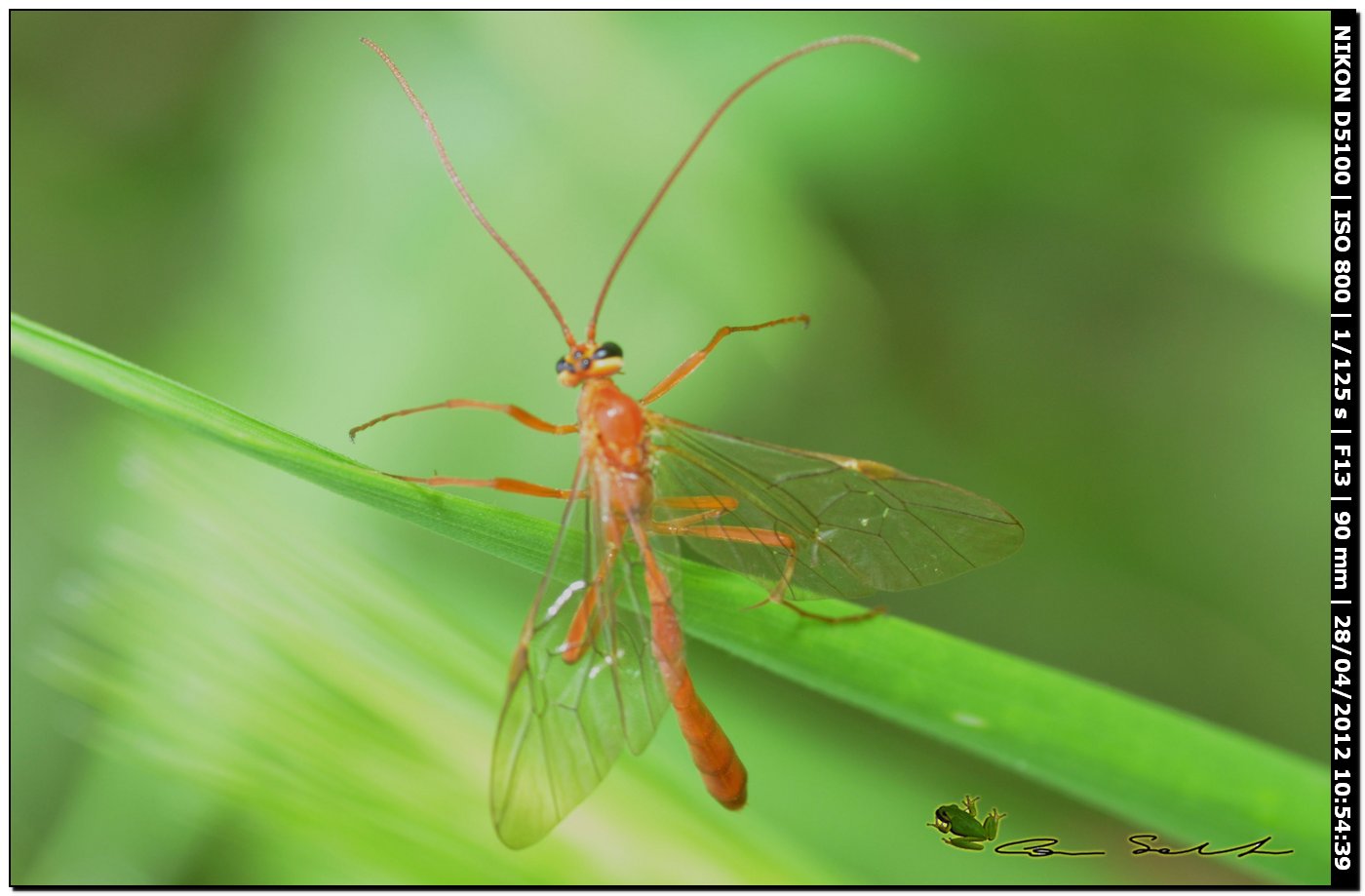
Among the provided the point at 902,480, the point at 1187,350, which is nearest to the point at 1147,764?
the point at 902,480

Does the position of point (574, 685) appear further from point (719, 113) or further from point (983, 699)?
point (719, 113)

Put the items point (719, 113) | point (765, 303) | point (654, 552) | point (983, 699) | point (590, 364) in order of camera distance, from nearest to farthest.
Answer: point (983, 699) → point (719, 113) → point (654, 552) → point (590, 364) → point (765, 303)

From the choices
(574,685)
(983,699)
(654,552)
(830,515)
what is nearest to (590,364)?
(654,552)

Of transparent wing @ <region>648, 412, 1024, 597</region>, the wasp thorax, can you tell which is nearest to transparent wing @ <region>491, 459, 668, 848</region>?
transparent wing @ <region>648, 412, 1024, 597</region>

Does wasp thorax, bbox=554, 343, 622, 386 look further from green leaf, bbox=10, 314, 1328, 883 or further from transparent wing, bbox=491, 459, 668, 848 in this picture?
green leaf, bbox=10, 314, 1328, 883

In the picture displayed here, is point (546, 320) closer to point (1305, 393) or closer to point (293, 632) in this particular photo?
point (293, 632)
